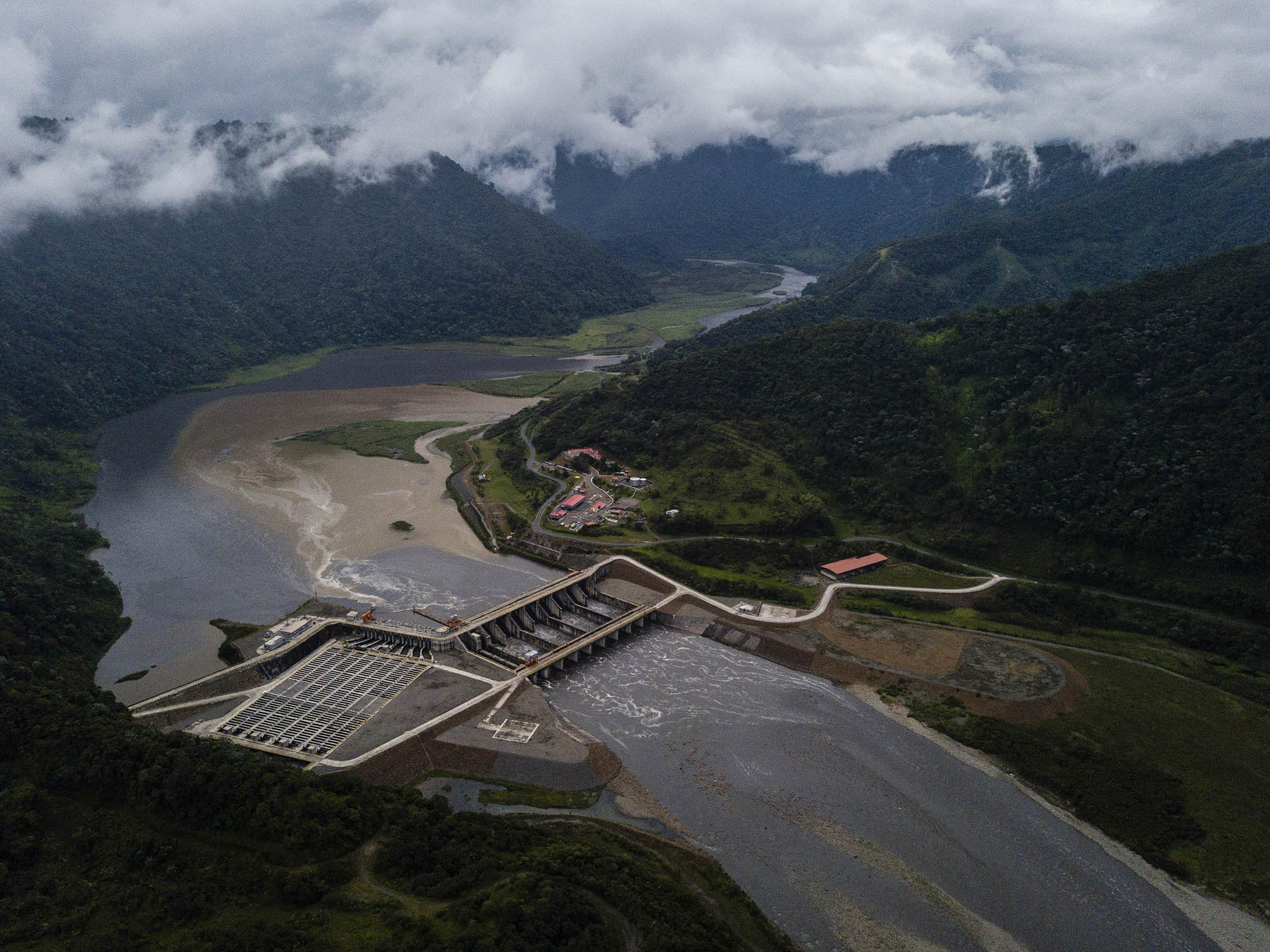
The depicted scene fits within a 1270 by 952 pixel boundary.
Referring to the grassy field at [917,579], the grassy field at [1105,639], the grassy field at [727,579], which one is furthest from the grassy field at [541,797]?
the grassy field at [917,579]

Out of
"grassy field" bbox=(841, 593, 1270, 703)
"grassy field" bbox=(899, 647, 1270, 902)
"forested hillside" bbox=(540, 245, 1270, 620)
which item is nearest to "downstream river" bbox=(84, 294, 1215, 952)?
"grassy field" bbox=(899, 647, 1270, 902)

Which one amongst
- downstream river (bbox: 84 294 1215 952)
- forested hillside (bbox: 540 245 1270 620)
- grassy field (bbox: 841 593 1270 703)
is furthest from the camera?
forested hillside (bbox: 540 245 1270 620)

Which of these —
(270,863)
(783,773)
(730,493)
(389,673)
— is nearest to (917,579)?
(730,493)

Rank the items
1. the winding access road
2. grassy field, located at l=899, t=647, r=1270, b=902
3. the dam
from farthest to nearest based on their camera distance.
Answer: the winding access road → the dam → grassy field, located at l=899, t=647, r=1270, b=902

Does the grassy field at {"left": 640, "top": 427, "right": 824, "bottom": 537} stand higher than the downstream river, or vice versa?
the grassy field at {"left": 640, "top": 427, "right": 824, "bottom": 537}

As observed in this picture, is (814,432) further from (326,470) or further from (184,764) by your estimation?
(184,764)

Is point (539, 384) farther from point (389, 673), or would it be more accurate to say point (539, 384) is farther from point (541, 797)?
point (541, 797)

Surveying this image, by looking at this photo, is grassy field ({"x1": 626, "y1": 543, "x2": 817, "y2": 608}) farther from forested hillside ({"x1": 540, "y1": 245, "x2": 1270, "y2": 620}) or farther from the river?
forested hillside ({"x1": 540, "y1": 245, "x2": 1270, "y2": 620})

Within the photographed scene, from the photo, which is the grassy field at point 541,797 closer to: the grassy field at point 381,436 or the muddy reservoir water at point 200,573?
the muddy reservoir water at point 200,573
